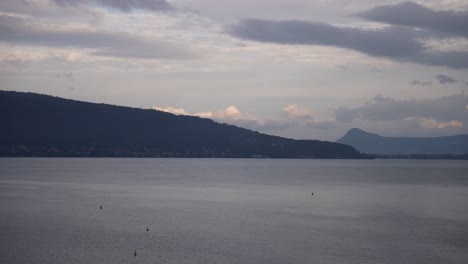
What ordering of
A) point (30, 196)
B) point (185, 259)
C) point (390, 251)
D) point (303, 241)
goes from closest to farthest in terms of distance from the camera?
1. point (185, 259)
2. point (390, 251)
3. point (303, 241)
4. point (30, 196)

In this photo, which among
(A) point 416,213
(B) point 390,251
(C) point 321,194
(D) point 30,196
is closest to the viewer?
(B) point 390,251

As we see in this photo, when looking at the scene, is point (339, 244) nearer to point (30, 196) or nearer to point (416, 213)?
point (416, 213)

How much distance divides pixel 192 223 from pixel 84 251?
20.9 metres

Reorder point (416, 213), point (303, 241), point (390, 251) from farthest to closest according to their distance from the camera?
1. point (416, 213)
2. point (303, 241)
3. point (390, 251)

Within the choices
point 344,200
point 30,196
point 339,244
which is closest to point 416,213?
point 344,200

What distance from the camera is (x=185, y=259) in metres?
53.7

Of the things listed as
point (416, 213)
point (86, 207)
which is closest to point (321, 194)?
point (416, 213)

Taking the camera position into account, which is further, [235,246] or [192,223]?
[192,223]

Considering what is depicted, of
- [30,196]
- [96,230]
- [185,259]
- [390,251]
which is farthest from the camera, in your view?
[30,196]

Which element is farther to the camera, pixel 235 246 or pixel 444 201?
pixel 444 201

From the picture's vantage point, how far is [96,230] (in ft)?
225

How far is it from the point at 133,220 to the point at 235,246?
22459mm

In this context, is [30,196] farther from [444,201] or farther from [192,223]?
[444,201]

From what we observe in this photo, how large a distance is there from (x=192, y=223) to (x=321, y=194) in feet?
178
